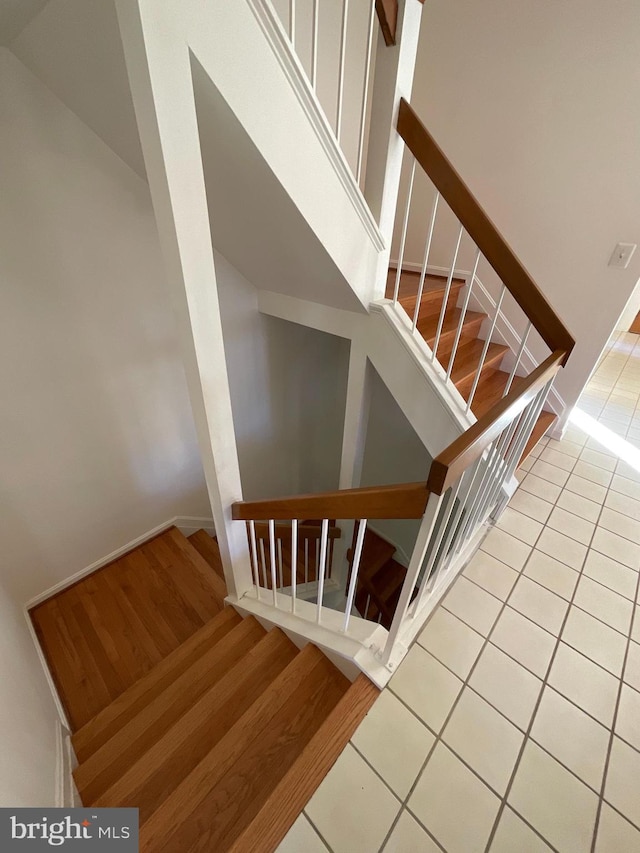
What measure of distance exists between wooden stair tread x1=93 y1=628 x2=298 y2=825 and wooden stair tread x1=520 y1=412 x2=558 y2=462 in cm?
184

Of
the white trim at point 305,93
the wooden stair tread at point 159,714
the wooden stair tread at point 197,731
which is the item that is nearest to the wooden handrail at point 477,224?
the white trim at point 305,93

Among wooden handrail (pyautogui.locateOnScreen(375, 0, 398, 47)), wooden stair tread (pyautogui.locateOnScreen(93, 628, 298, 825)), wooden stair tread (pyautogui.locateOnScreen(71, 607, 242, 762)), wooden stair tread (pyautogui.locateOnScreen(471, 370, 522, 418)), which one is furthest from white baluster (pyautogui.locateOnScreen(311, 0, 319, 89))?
wooden stair tread (pyautogui.locateOnScreen(71, 607, 242, 762))

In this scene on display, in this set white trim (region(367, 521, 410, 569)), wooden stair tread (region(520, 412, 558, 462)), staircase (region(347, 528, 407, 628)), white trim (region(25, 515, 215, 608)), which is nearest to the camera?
white trim (region(25, 515, 215, 608))

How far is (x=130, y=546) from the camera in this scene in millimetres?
2326

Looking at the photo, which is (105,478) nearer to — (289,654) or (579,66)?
(289,654)

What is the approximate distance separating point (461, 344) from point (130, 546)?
2609 mm

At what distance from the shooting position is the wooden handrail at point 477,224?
1.26 meters

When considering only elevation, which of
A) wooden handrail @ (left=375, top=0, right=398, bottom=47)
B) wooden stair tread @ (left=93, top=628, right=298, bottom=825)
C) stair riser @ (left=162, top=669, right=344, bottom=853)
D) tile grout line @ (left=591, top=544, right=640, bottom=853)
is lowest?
wooden stair tread @ (left=93, top=628, right=298, bottom=825)

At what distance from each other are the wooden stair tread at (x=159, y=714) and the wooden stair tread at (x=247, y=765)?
390 millimetres

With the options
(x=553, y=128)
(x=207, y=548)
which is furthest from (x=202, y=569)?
(x=553, y=128)

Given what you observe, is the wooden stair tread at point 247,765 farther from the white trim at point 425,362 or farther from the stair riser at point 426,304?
the stair riser at point 426,304

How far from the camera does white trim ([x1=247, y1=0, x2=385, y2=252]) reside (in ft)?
2.86

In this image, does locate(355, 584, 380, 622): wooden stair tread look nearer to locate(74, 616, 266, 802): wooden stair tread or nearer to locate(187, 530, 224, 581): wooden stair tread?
locate(187, 530, 224, 581): wooden stair tread

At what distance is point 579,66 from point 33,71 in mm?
2543
